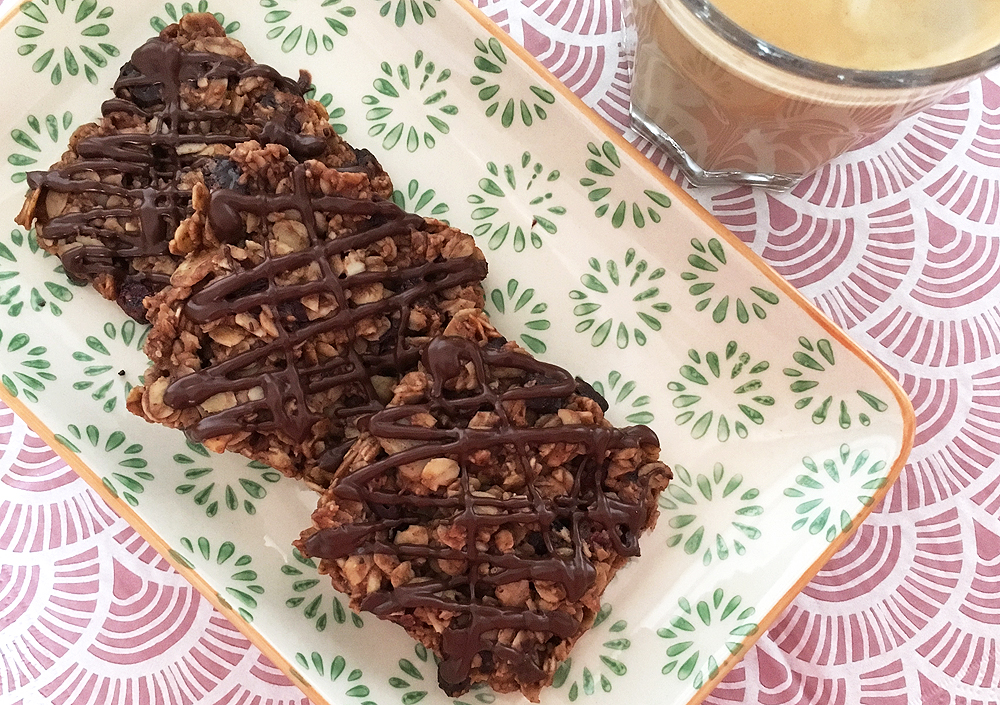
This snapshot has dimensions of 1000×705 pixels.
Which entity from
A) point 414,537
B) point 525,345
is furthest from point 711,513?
point 414,537

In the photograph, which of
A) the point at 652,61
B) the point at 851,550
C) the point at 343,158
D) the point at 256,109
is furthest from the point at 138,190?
the point at 851,550

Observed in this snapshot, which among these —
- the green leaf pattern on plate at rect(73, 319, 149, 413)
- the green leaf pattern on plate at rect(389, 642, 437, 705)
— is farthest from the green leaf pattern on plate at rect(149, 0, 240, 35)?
the green leaf pattern on plate at rect(389, 642, 437, 705)

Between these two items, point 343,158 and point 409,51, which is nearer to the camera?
point 343,158

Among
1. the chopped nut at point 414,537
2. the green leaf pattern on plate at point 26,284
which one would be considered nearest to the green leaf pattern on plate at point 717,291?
the chopped nut at point 414,537

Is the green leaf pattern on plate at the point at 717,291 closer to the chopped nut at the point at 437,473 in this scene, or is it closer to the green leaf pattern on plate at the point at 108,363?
the chopped nut at the point at 437,473

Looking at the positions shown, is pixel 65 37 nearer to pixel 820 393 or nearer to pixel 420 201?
pixel 420 201

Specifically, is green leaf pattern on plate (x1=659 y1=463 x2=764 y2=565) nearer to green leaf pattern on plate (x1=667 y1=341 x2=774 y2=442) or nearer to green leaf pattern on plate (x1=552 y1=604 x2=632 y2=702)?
green leaf pattern on plate (x1=667 y1=341 x2=774 y2=442)

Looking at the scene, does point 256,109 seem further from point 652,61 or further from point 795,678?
point 795,678
